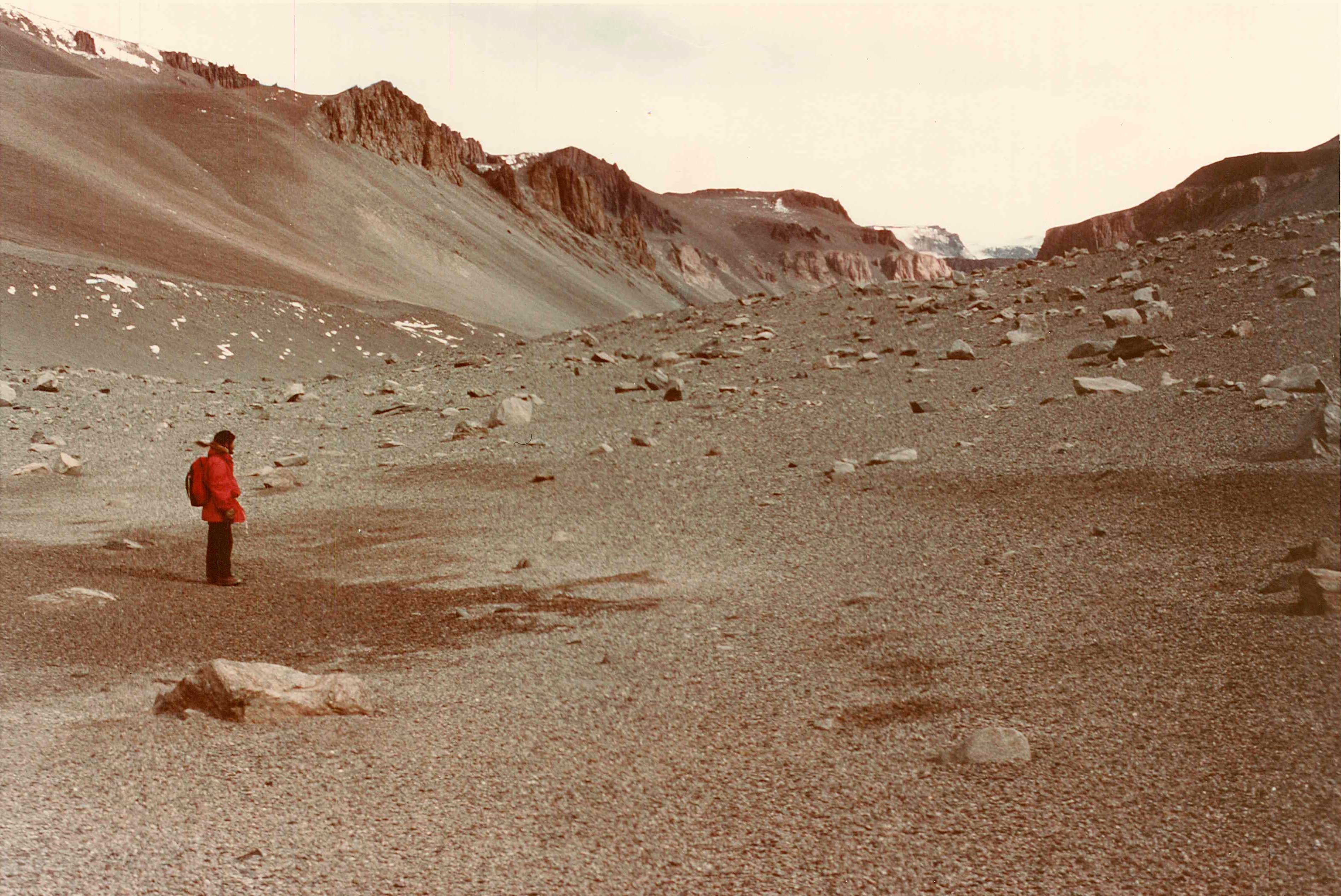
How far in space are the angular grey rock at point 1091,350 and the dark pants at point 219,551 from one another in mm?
13271

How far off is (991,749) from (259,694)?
3841 mm

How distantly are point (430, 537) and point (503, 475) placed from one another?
339 centimetres

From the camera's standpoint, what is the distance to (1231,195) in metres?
116

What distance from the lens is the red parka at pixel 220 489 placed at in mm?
10273

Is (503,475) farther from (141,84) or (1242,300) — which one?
(141,84)

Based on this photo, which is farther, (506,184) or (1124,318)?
(506,184)

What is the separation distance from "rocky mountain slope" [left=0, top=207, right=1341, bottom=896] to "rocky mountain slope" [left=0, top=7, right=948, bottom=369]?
2465 cm

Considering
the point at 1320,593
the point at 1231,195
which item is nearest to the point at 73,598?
the point at 1320,593

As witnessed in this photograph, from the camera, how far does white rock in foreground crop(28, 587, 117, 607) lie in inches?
364

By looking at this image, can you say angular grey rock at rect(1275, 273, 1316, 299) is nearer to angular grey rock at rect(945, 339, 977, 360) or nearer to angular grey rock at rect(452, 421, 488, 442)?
angular grey rock at rect(945, 339, 977, 360)

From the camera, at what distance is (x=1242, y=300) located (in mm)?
19266

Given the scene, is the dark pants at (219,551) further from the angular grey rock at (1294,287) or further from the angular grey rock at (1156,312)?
the angular grey rock at (1294,287)

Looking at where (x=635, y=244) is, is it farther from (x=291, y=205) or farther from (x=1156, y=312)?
(x=1156, y=312)

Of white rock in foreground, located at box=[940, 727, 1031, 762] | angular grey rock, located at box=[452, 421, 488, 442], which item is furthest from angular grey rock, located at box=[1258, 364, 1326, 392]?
angular grey rock, located at box=[452, 421, 488, 442]
